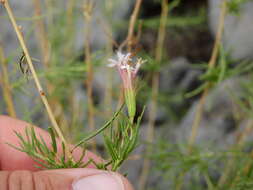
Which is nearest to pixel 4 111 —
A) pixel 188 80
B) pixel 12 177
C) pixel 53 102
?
pixel 53 102

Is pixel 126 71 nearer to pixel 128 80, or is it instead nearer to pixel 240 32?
pixel 128 80

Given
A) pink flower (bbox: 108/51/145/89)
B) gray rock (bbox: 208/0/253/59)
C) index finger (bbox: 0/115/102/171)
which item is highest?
pink flower (bbox: 108/51/145/89)

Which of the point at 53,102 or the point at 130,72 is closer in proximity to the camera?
the point at 130,72

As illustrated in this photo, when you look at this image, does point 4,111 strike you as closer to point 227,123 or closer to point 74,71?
point 74,71

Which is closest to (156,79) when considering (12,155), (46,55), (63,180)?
(46,55)

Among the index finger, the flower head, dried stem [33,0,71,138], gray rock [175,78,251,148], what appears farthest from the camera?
gray rock [175,78,251,148]

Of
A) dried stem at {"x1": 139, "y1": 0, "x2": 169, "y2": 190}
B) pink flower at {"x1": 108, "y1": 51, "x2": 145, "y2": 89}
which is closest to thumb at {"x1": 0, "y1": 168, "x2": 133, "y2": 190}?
pink flower at {"x1": 108, "y1": 51, "x2": 145, "y2": 89}

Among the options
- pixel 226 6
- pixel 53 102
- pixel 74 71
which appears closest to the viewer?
pixel 226 6

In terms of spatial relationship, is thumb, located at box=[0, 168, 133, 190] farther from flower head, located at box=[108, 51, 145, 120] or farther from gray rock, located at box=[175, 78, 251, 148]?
gray rock, located at box=[175, 78, 251, 148]
